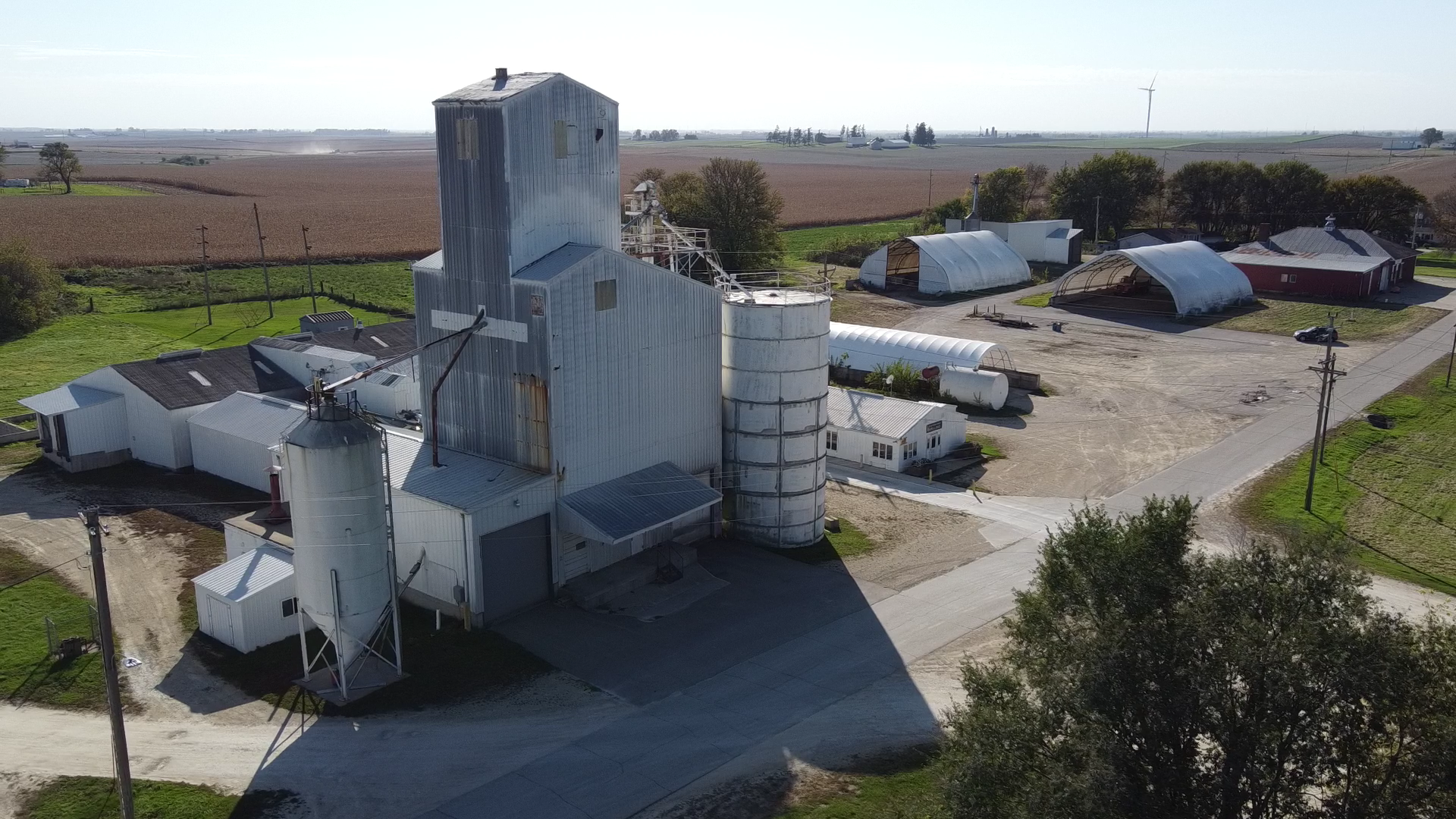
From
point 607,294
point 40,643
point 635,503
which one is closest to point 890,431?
point 635,503

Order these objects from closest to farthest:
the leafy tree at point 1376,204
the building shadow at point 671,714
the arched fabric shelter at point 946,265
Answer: the building shadow at point 671,714
the arched fabric shelter at point 946,265
the leafy tree at point 1376,204

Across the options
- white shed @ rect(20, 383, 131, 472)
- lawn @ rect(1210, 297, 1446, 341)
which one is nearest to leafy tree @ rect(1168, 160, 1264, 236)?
lawn @ rect(1210, 297, 1446, 341)

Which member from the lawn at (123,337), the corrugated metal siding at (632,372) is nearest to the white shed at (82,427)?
the lawn at (123,337)

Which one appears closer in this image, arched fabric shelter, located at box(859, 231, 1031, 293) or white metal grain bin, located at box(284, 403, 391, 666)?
white metal grain bin, located at box(284, 403, 391, 666)

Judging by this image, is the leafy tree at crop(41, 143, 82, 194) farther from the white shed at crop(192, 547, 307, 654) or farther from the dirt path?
the dirt path

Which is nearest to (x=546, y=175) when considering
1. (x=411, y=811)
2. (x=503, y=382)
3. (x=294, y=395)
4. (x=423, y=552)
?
(x=503, y=382)

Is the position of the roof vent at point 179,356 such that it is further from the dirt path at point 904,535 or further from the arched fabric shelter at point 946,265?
the arched fabric shelter at point 946,265

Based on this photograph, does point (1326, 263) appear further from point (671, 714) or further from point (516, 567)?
point (671, 714)
